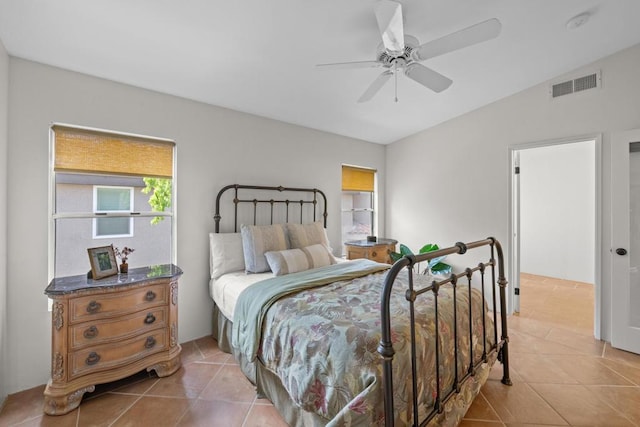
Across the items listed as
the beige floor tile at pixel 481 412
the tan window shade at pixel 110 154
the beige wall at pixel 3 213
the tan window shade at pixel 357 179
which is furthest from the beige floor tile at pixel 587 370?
the beige wall at pixel 3 213

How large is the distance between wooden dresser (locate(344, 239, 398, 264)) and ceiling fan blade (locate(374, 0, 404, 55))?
2.52 metres

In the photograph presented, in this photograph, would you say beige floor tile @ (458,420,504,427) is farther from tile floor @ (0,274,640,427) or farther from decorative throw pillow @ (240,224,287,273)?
decorative throw pillow @ (240,224,287,273)

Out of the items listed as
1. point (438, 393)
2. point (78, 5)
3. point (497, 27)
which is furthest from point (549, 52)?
point (78, 5)

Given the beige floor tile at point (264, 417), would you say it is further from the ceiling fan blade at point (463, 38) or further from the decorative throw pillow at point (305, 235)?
the ceiling fan blade at point (463, 38)

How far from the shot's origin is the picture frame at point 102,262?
2.15m

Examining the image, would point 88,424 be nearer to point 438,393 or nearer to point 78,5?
point 438,393

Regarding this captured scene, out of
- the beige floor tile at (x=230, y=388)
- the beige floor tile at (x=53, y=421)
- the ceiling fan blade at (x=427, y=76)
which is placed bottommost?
the beige floor tile at (x=53, y=421)

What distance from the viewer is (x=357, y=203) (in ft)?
15.4

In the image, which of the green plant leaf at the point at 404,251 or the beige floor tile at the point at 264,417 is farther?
Answer: the green plant leaf at the point at 404,251

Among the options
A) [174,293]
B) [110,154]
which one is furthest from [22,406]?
[110,154]

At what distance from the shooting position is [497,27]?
1.56 m

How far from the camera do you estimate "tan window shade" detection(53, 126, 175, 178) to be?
226 cm

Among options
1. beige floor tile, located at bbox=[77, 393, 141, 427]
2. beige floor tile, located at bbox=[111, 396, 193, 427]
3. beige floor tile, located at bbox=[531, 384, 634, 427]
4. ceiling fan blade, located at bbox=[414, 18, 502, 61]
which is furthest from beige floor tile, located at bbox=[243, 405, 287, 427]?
ceiling fan blade, located at bbox=[414, 18, 502, 61]

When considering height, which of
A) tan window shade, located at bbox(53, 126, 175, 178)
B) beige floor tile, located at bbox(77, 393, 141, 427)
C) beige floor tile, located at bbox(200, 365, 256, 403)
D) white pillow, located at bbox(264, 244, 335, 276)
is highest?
tan window shade, located at bbox(53, 126, 175, 178)
